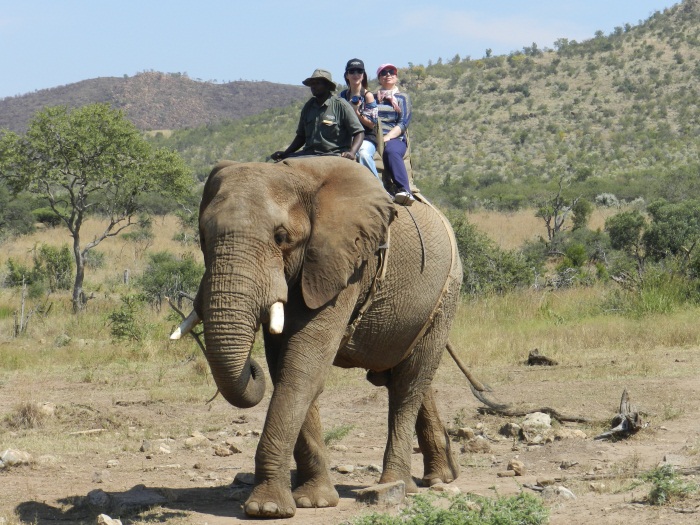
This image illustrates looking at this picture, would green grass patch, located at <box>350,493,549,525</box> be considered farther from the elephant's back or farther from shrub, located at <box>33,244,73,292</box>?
shrub, located at <box>33,244,73,292</box>

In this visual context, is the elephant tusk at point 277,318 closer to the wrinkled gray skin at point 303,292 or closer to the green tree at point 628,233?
the wrinkled gray skin at point 303,292

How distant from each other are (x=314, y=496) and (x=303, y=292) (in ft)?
4.64

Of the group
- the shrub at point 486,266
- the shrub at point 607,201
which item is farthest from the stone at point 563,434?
the shrub at point 607,201

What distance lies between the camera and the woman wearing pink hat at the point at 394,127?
780cm

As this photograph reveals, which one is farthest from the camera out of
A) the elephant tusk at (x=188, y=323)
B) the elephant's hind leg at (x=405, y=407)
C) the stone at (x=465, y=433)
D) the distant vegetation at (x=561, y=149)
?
the distant vegetation at (x=561, y=149)

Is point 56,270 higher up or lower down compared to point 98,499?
lower down

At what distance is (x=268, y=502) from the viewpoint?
249 inches

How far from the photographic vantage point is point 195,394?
38.4ft

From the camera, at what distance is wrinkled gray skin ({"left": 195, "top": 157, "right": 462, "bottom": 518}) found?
582cm

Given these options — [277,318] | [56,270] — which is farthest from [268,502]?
[56,270]

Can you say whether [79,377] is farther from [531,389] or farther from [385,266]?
[385,266]

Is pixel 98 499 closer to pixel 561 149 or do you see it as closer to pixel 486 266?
pixel 486 266

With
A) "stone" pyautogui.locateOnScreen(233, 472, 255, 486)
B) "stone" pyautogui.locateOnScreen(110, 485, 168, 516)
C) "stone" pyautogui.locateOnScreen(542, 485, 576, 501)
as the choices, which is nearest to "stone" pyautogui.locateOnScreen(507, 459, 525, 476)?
"stone" pyautogui.locateOnScreen(542, 485, 576, 501)

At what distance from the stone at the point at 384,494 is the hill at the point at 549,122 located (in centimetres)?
3587
